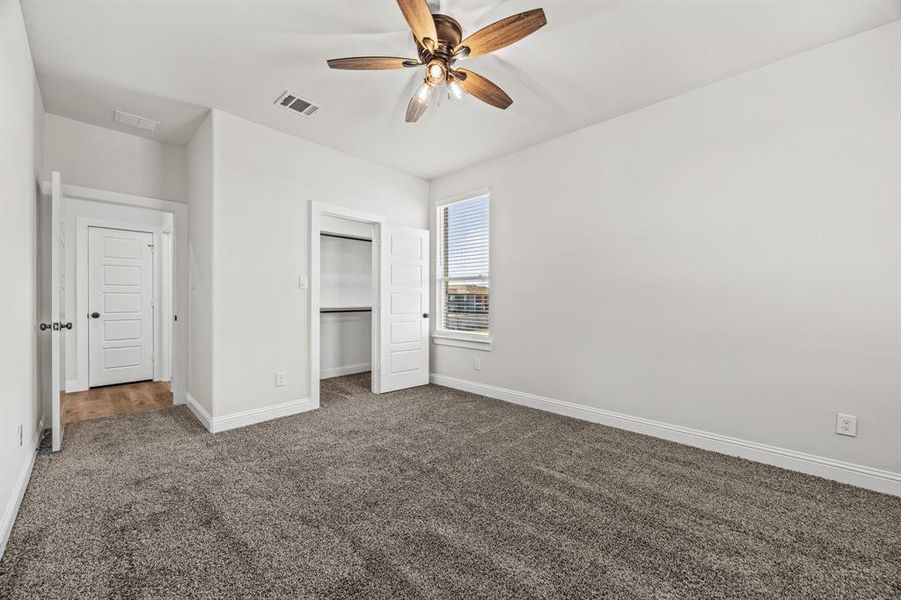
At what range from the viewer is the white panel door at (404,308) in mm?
4465

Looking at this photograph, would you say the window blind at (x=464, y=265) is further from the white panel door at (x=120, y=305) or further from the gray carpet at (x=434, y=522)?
the white panel door at (x=120, y=305)

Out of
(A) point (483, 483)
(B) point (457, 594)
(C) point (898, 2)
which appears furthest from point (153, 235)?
(C) point (898, 2)

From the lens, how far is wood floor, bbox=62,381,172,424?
12.2ft

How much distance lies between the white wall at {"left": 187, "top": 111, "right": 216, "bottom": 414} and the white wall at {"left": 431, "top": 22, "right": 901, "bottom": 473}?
9.59ft

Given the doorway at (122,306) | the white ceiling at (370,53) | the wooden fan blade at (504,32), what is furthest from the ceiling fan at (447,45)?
the doorway at (122,306)

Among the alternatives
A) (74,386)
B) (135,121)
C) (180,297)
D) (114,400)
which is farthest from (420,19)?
(74,386)

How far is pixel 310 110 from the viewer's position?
324 cm

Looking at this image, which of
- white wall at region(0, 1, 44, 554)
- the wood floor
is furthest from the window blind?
white wall at region(0, 1, 44, 554)

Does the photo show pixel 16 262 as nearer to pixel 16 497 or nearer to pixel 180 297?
pixel 16 497

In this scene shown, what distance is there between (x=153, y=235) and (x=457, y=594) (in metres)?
5.72

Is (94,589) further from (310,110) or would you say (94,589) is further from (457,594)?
(310,110)

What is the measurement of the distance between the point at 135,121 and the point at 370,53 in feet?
7.67

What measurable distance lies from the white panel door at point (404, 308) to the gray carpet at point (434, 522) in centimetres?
151

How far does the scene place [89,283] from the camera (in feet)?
15.5
